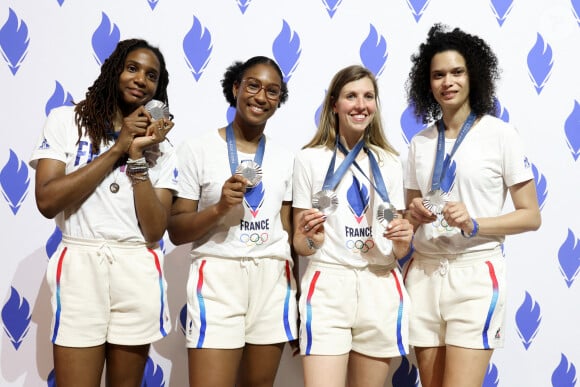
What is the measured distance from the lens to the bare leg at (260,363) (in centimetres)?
239

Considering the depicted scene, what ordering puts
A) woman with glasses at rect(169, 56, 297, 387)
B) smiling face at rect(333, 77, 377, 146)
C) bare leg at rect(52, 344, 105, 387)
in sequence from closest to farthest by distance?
bare leg at rect(52, 344, 105, 387) → woman with glasses at rect(169, 56, 297, 387) → smiling face at rect(333, 77, 377, 146)

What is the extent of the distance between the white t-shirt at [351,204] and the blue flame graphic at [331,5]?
108 centimetres

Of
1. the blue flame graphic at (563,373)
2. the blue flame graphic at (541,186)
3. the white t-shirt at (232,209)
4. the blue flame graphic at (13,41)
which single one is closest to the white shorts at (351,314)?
the white t-shirt at (232,209)

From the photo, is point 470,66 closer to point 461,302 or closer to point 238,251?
point 461,302

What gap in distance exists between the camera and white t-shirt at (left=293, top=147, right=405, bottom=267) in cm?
238

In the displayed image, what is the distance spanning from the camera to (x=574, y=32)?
3283mm

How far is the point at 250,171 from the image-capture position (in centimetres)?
221

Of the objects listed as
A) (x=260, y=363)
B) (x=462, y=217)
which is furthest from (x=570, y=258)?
(x=260, y=363)

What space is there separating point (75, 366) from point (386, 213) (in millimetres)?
1332

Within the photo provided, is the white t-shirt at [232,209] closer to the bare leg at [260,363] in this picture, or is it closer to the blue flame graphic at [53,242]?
the bare leg at [260,363]

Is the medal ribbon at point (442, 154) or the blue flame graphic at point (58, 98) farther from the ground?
the blue flame graphic at point (58, 98)

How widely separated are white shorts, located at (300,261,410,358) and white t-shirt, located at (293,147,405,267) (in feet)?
0.21

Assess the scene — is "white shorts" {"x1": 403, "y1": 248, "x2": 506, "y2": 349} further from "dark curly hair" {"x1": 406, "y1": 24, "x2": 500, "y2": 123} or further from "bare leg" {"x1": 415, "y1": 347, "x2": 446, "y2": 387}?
"dark curly hair" {"x1": 406, "y1": 24, "x2": 500, "y2": 123}

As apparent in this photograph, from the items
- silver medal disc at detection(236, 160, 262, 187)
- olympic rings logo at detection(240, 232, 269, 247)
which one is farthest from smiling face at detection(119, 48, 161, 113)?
olympic rings logo at detection(240, 232, 269, 247)
